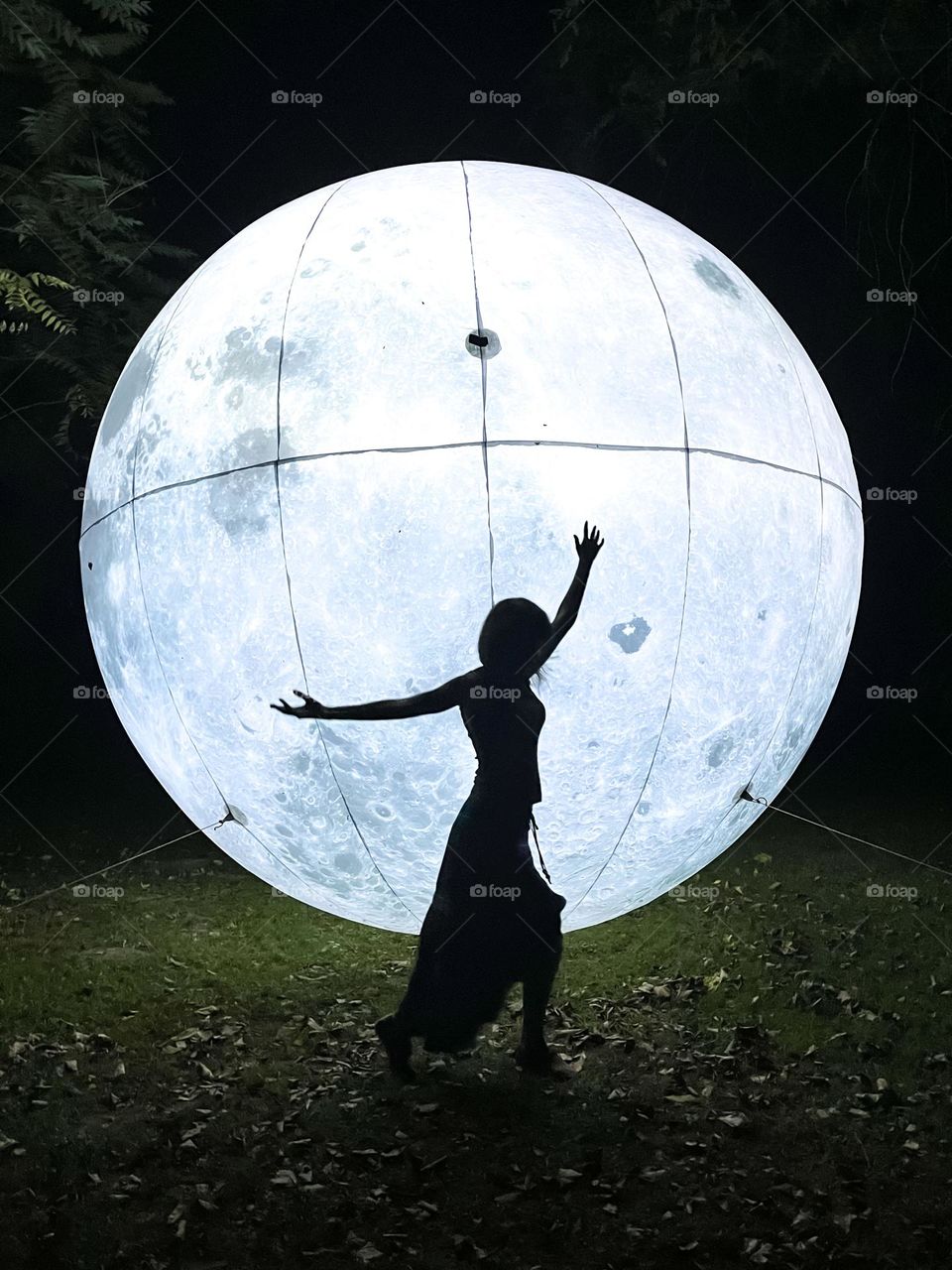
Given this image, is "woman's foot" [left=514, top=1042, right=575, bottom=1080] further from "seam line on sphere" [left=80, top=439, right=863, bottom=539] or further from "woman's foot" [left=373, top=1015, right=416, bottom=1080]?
"seam line on sphere" [left=80, top=439, right=863, bottom=539]

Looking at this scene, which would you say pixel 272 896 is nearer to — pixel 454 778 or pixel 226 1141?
pixel 226 1141

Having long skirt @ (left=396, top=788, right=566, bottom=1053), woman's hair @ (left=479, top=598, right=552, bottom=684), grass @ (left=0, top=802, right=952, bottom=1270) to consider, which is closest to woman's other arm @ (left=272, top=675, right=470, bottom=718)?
woman's hair @ (left=479, top=598, right=552, bottom=684)

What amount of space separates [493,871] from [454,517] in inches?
53.5

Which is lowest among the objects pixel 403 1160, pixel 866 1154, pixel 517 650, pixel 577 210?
pixel 403 1160

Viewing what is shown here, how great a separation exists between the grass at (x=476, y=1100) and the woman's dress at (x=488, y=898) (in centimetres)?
45

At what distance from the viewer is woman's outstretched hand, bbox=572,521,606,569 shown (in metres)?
4.29

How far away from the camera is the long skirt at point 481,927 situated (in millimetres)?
4602

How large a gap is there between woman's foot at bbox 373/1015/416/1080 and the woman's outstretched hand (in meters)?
2.09

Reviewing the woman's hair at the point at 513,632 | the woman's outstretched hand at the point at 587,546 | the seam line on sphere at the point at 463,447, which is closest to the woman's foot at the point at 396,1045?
the woman's hair at the point at 513,632

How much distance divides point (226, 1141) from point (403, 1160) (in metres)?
0.71

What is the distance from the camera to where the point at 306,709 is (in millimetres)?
4457

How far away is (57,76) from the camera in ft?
24.3

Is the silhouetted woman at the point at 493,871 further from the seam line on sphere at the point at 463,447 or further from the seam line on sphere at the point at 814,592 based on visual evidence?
the seam line on sphere at the point at 814,592

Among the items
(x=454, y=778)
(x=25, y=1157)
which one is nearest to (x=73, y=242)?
(x=454, y=778)
